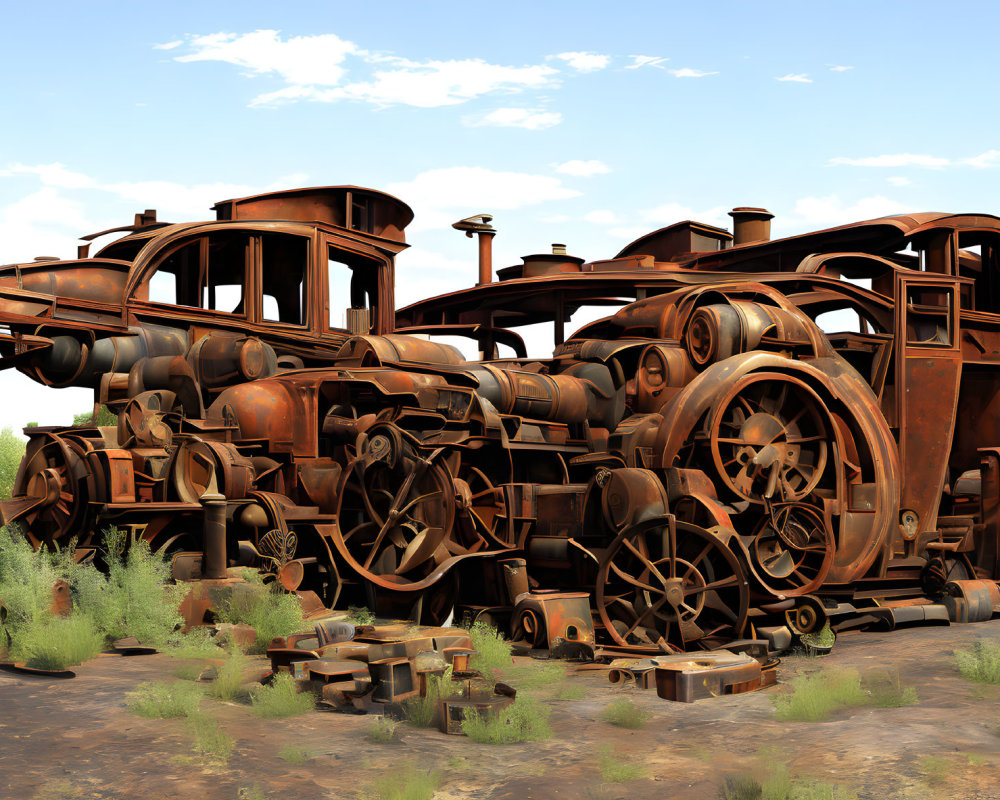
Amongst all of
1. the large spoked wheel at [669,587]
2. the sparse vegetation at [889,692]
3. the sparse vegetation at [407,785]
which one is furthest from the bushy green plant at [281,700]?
the sparse vegetation at [889,692]

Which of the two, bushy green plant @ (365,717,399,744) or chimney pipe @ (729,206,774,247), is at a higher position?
chimney pipe @ (729,206,774,247)

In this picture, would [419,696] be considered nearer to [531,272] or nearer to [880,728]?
[880,728]

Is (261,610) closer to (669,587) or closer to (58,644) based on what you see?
(58,644)

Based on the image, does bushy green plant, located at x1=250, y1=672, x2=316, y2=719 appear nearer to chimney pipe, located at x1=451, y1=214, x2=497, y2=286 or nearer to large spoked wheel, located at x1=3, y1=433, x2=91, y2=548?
large spoked wheel, located at x1=3, y1=433, x2=91, y2=548

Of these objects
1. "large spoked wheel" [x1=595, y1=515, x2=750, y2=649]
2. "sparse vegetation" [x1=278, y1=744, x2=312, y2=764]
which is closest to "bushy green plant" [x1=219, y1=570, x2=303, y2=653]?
"large spoked wheel" [x1=595, y1=515, x2=750, y2=649]

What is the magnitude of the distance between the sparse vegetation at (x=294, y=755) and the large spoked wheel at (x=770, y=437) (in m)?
5.64

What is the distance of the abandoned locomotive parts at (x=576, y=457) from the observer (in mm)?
10430

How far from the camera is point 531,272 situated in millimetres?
18203

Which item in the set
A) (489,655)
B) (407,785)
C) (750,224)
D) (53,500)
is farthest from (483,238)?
(407,785)

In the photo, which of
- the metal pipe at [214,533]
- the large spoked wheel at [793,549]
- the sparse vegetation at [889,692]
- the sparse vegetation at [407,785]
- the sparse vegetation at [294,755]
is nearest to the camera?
the sparse vegetation at [407,785]

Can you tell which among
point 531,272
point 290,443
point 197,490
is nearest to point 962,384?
point 531,272

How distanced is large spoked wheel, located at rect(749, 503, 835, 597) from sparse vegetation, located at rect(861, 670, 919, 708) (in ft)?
7.47

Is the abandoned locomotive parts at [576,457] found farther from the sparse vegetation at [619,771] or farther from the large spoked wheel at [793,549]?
the sparse vegetation at [619,771]

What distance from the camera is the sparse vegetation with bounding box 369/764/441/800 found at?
17.5 feet
